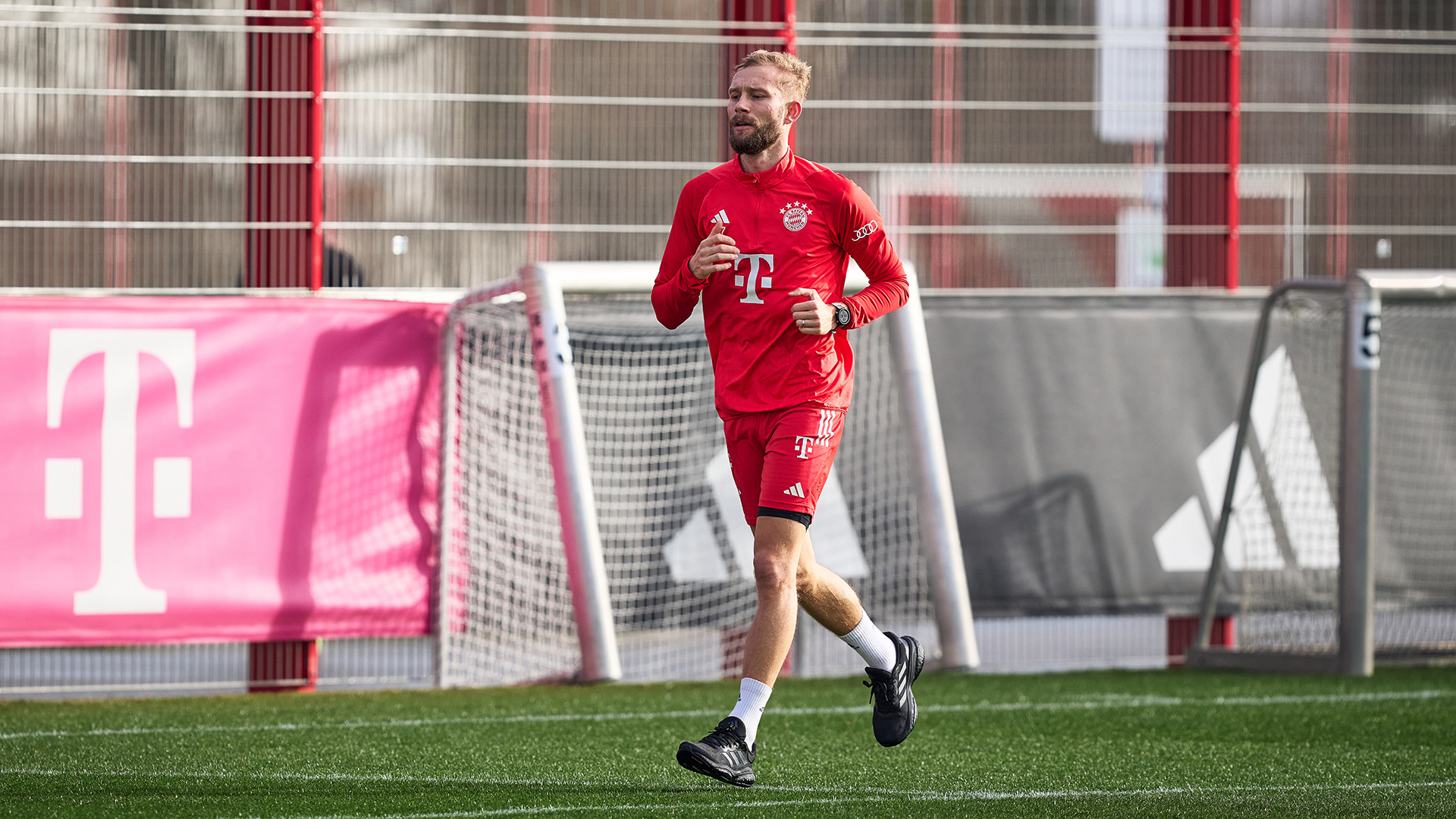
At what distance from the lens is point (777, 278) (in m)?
4.21

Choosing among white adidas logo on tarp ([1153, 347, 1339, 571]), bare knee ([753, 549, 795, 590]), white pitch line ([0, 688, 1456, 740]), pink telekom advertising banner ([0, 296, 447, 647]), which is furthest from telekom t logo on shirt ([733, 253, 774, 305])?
white adidas logo on tarp ([1153, 347, 1339, 571])

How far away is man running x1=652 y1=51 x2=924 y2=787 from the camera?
414 centimetres

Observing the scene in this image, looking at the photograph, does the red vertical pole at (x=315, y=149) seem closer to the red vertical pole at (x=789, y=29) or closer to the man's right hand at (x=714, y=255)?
the red vertical pole at (x=789, y=29)

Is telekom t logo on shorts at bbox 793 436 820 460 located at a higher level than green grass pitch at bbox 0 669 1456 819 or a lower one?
higher

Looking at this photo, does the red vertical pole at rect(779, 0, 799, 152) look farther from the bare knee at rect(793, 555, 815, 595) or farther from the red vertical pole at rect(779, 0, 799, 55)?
the bare knee at rect(793, 555, 815, 595)

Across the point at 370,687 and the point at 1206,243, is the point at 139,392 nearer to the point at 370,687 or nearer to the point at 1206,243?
the point at 370,687

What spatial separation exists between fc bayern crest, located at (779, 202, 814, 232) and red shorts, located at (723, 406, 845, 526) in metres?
0.44

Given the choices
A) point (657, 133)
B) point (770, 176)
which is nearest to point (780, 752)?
point (770, 176)

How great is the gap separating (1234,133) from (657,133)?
262 cm

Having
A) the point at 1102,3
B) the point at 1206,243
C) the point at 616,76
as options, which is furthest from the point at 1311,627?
the point at 616,76

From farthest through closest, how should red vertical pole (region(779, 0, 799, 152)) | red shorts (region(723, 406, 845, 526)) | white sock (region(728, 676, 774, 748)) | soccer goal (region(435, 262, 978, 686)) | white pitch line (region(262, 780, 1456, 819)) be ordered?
red vertical pole (region(779, 0, 799, 152))
soccer goal (region(435, 262, 978, 686))
red shorts (region(723, 406, 845, 526))
white sock (region(728, 676, 774, 748))
white pitch line (region(262, 780, 1456, 819))

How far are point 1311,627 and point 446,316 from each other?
3940 millimetres

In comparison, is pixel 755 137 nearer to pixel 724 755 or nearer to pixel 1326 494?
pixel 724 755

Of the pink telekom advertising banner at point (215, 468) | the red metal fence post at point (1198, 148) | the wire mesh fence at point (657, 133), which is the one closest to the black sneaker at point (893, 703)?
the pink telekom advertising banner at point (215, 468)
